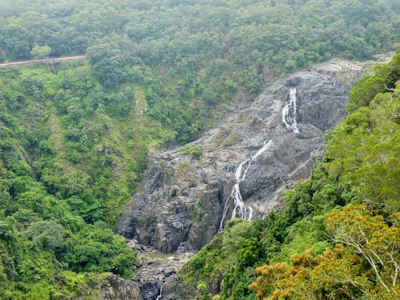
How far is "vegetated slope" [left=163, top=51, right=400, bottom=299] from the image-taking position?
17219mm

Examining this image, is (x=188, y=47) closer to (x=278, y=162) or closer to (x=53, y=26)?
(x=53, y=26)

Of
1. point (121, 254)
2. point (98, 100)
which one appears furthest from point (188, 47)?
point (121, 254)

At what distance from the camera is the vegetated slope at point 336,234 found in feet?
56.5

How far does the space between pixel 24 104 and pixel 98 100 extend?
368 inches

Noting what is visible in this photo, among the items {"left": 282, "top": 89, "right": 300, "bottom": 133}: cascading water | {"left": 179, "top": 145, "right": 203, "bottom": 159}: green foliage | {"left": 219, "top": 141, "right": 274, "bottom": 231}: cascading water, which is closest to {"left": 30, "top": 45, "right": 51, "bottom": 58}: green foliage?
{"left": 179, "top": 145, "right": 203, "bottom": 159}: green foliage

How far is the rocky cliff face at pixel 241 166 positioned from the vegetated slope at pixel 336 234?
768 centimetres

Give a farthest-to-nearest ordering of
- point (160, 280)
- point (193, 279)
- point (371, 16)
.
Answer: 1. point (371, 16)
2. point (160, 280)
3. point (193, 279)

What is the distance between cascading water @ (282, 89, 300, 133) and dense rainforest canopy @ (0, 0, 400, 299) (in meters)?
7.22

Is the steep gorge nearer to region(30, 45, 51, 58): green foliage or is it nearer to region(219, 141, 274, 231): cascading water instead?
region(219, 141, 274, 231): cascading water

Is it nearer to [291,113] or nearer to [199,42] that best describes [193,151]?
[291,113]

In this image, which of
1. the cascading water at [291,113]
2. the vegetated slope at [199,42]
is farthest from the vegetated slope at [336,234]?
the vegetated slope at [199,42]

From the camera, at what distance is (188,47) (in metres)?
69.4

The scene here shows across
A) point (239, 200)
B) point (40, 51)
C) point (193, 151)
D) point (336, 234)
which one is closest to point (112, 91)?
point (40, 51)

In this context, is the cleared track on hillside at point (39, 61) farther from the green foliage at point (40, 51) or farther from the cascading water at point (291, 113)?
the cascading water at point (291, 113)
